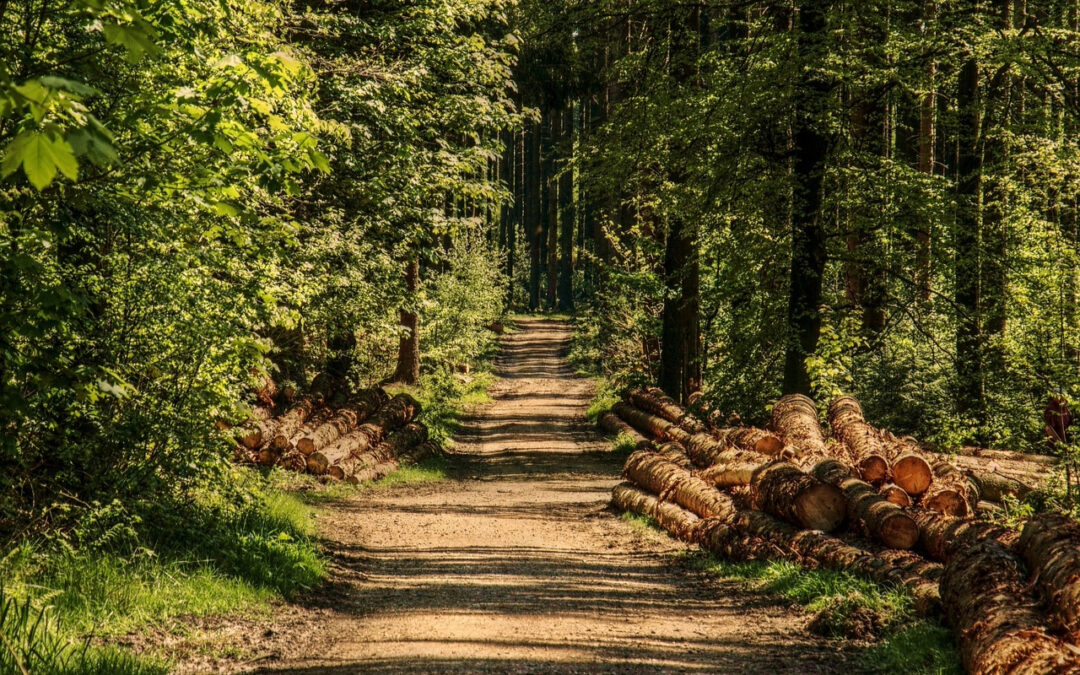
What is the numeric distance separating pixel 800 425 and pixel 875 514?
3630 millimetres

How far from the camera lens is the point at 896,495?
28.3ft

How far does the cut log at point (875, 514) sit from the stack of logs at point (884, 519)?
0.5 inches

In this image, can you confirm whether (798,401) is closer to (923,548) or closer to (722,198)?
(722,198)

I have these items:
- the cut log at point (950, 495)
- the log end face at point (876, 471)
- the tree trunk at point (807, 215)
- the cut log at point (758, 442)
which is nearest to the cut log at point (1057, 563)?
the cut log at point (950, 495)

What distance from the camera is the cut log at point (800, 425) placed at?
35.5ft

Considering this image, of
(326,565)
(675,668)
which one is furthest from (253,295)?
(675,668)

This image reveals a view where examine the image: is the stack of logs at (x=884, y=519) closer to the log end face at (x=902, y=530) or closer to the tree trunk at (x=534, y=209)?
the log end face at (x=902, y=530)

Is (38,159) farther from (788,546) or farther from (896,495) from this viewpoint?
(896,495)

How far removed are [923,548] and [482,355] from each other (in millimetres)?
29721

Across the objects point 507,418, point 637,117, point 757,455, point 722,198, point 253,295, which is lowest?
point 507,418

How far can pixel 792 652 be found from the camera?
20.8 ft

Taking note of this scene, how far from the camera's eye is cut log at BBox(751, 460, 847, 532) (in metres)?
8.66

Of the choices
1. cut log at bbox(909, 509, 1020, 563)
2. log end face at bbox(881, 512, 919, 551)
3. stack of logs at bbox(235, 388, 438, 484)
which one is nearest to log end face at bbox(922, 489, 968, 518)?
cut log at bbox(909, 509, 1020, 563)

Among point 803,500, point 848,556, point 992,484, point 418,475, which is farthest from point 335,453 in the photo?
point 992,484
